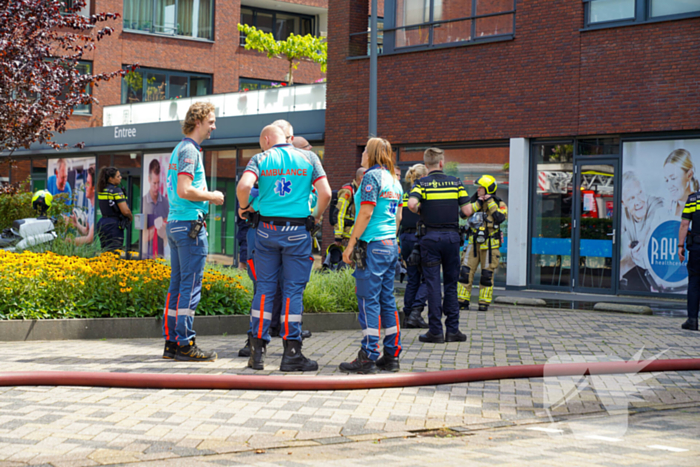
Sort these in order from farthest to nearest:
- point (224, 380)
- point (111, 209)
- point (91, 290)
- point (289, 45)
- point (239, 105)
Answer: point (289, 45) < point (239, 105) < point (111, 209) < point (91, 290) < point (224, 380)

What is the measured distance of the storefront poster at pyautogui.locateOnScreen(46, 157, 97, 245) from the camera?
25797 millimetres

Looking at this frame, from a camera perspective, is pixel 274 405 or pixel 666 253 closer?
pixel 274 405

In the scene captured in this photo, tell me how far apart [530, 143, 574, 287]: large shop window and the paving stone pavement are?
7454 mm

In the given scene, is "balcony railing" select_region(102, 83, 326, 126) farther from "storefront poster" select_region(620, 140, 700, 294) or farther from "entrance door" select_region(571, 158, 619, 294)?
"storefront poster" select_region(620, 140, 700, 294)

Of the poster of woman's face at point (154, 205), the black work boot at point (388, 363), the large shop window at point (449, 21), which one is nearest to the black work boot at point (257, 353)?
the black work boot at point (388, 363)

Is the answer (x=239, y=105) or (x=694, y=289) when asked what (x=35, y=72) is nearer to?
(x=239, y=105)

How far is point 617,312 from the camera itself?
12.4 metres

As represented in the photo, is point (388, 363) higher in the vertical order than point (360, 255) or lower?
lower

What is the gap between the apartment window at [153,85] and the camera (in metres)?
30.0

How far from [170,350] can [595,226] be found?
10.6 m

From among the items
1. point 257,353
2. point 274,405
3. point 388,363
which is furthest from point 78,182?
Result: point 274,405

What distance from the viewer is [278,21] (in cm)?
3375

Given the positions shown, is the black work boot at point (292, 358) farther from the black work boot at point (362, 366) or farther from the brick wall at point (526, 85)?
the brick wall at point (526, 85)

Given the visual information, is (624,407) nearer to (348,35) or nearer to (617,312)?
(617,312)
